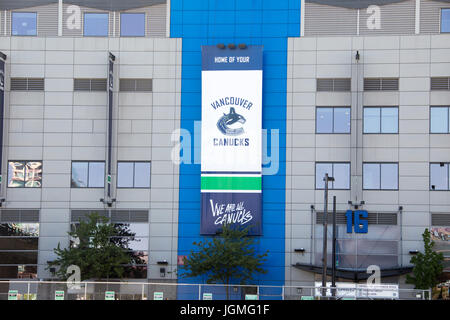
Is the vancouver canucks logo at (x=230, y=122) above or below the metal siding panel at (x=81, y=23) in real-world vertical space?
below

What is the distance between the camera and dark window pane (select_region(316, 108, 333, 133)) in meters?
44.8

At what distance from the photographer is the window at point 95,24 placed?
46.5m

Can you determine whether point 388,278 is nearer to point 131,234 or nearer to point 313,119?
point 313,119

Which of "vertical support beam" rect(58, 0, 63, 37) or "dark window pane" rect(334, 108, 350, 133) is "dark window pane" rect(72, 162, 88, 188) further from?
"dark window pane" rect(334, 108, 350, 133)

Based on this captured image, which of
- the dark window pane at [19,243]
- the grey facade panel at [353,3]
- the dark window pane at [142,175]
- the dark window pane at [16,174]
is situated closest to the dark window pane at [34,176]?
the dark window pane at [16,174]

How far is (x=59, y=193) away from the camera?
45.4 meters

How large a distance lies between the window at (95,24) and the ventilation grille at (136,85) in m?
4.04

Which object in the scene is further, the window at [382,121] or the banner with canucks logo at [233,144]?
the window at [382,121]

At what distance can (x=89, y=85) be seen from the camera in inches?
1820

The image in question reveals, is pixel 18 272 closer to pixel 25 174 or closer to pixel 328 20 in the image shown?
pixel 25 174

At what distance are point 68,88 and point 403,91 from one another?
23.6 metres

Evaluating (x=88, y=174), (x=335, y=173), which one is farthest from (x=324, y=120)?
(x=88, y=174)

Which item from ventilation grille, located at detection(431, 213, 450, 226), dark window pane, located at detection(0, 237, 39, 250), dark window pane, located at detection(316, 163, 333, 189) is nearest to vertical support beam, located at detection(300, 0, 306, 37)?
dark window pane, located at detection(316, 163, 333, 189)

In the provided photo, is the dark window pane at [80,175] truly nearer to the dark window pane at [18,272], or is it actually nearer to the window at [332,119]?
the dark window pane at [18,272]
